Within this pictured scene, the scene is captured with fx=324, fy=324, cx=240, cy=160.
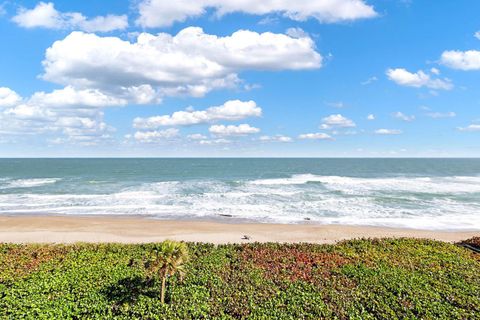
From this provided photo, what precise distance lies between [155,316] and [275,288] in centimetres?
500

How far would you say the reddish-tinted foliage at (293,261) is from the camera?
50.2 feet

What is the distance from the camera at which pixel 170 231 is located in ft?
89.0

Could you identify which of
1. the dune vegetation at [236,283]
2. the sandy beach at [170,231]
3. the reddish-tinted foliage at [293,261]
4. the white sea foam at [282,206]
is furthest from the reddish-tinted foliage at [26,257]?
the white sea foam at [282,206]

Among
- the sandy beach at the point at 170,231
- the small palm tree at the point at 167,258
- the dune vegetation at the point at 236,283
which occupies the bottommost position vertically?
the sandy beach at the point at 170,231

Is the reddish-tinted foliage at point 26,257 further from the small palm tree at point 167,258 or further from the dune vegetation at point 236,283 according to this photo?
the small palm tree at point 167,258

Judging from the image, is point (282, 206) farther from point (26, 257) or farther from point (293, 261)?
point (26, 257)

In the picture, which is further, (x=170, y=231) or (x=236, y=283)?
(x=170, y=231)

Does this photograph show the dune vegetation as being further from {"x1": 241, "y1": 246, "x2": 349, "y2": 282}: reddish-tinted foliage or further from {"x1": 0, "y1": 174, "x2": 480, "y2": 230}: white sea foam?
{"x1": 0, "y1": 174, "x2": 480, "y2": 230}: white sea foam

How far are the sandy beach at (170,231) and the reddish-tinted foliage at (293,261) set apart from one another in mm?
4690

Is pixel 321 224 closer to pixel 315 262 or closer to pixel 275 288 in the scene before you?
pixel 315 262

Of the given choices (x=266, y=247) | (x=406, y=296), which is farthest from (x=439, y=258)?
(x=266, y=247)

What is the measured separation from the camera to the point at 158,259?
11977 millimetres

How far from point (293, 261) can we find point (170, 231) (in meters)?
13.2

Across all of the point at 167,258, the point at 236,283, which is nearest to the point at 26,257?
the point at 167,258
